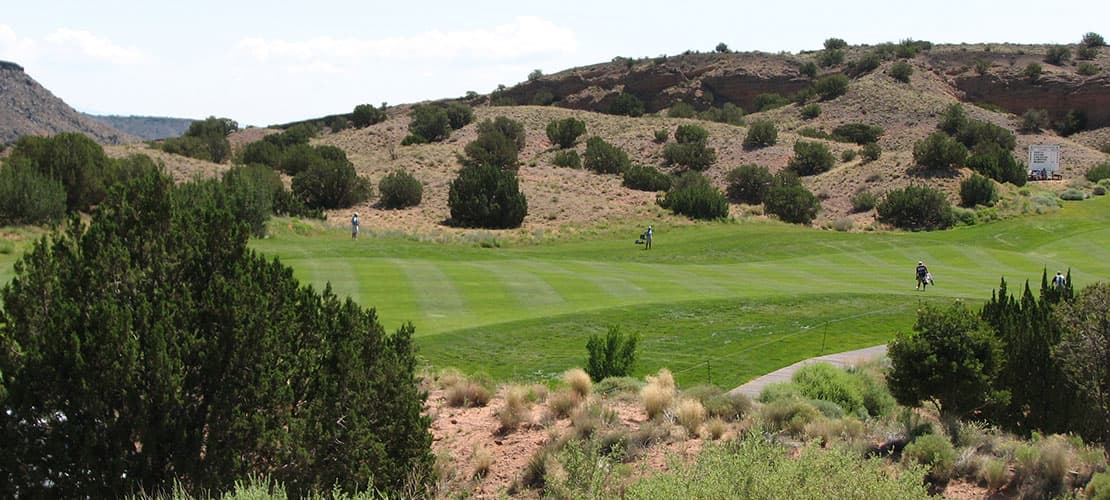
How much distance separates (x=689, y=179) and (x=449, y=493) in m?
58.6

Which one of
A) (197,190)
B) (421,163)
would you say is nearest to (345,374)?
(197,190)

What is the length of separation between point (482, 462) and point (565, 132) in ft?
254

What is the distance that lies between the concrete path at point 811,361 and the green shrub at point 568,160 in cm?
5441

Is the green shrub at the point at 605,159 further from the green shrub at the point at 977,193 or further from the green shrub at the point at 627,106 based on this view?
the green shrub at the point at 627,106

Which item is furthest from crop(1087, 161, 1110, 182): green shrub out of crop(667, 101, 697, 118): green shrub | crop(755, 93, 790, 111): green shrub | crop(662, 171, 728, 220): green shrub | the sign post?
crop(667, 101, 697, 118): green shrub

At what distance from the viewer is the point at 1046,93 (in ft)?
317

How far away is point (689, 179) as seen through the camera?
221ft

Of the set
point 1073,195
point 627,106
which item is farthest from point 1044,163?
point 627,106

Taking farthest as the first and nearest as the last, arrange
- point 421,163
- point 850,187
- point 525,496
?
1. point 421,163
2. point 850,187
3. point 525,496

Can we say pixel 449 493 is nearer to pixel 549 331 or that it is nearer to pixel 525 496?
pixel 525 496

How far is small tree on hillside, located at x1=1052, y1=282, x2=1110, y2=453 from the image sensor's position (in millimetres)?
13594

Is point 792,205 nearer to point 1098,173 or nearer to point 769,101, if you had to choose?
point 1098,173

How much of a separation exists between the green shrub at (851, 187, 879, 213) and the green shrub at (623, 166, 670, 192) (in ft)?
43.1

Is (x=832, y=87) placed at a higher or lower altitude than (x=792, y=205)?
higher
